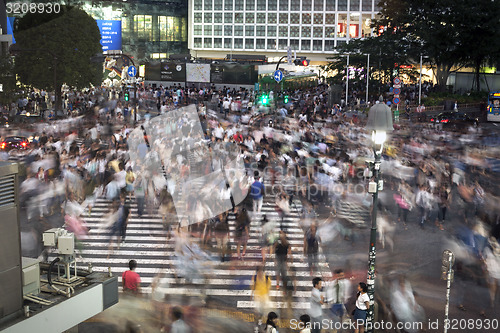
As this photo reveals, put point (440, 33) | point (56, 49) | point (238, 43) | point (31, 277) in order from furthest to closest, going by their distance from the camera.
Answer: point (238, 43) < point (440, 33) < point (56, 49) < point (31, 277)

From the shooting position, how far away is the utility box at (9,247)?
6.09m

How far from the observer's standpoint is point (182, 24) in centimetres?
11544

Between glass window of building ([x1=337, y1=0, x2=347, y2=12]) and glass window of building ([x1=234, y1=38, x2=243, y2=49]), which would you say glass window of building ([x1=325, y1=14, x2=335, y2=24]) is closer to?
glass window of building ([x1=337, y1=0, x2=347, y2=12])

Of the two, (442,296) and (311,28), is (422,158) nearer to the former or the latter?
(442,296)

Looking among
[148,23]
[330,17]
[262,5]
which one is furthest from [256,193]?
[148,23]

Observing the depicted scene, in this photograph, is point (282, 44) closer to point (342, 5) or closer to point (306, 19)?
point (306, 19)

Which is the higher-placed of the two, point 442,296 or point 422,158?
point 422,158

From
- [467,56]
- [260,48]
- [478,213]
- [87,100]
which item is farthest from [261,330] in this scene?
[260,48]

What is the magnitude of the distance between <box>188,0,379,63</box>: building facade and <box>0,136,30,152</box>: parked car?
83621mm

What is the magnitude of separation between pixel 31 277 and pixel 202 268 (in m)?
8.89

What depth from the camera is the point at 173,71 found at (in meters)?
62.8

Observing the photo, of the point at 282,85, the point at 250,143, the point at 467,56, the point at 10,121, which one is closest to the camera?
the point at 250,143

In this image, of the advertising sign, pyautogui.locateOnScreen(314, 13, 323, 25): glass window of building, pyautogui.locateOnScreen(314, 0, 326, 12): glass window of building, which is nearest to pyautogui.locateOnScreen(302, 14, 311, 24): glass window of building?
pyautogui.locateOnScreen(314, 13, 323, 25): glass window of building

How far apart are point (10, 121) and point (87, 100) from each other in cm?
1028
